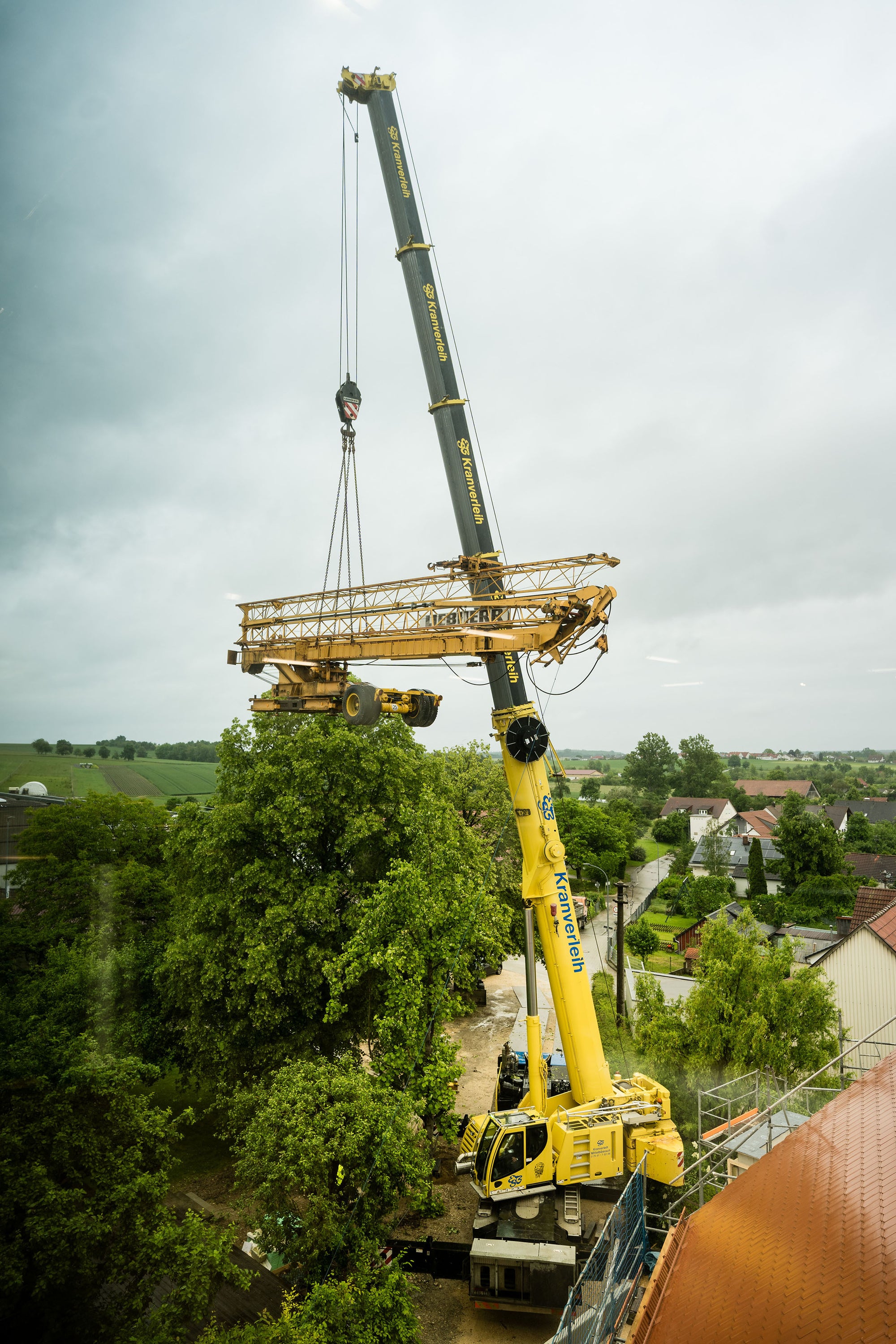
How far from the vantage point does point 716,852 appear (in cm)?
4509

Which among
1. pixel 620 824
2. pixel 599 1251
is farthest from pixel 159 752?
pixel 620 824

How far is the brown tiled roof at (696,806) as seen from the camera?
186 ft

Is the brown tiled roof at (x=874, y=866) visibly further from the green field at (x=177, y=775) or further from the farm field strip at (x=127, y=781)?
the farm field strip at (x=127, y=781)

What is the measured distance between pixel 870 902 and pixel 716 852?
19.2 meters

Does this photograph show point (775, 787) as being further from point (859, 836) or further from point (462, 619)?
point (462, 619)

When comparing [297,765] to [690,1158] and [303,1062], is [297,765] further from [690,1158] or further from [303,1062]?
[690,1158]

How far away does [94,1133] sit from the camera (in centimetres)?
662

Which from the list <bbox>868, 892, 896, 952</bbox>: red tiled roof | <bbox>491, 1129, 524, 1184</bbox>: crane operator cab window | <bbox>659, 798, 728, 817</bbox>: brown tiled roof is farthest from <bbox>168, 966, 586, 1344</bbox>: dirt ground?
<bbox>659, 798, 728, 817</bbox>: brown tiled roof

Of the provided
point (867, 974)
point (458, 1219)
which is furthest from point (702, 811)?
point (458, 1219)

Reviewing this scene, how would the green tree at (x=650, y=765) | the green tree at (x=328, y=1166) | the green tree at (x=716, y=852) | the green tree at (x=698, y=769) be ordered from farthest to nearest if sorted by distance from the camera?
the green tree at (x=650, y=765), the green tree at (x=698, y=769), the green tree at (x=716, y=852), the green tree at (x=328, y=1166)

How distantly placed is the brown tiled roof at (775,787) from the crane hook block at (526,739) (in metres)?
44.9

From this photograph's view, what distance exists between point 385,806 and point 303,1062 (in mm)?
5917

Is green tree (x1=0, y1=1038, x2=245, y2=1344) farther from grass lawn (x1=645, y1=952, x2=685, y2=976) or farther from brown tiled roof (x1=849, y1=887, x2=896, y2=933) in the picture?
grass lawn (x1=645, y1=952, x2=685, y2=976)

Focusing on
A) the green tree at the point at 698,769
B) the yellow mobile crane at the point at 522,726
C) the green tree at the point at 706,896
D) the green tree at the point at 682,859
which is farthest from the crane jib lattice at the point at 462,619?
the green tree at the point at 698,769
